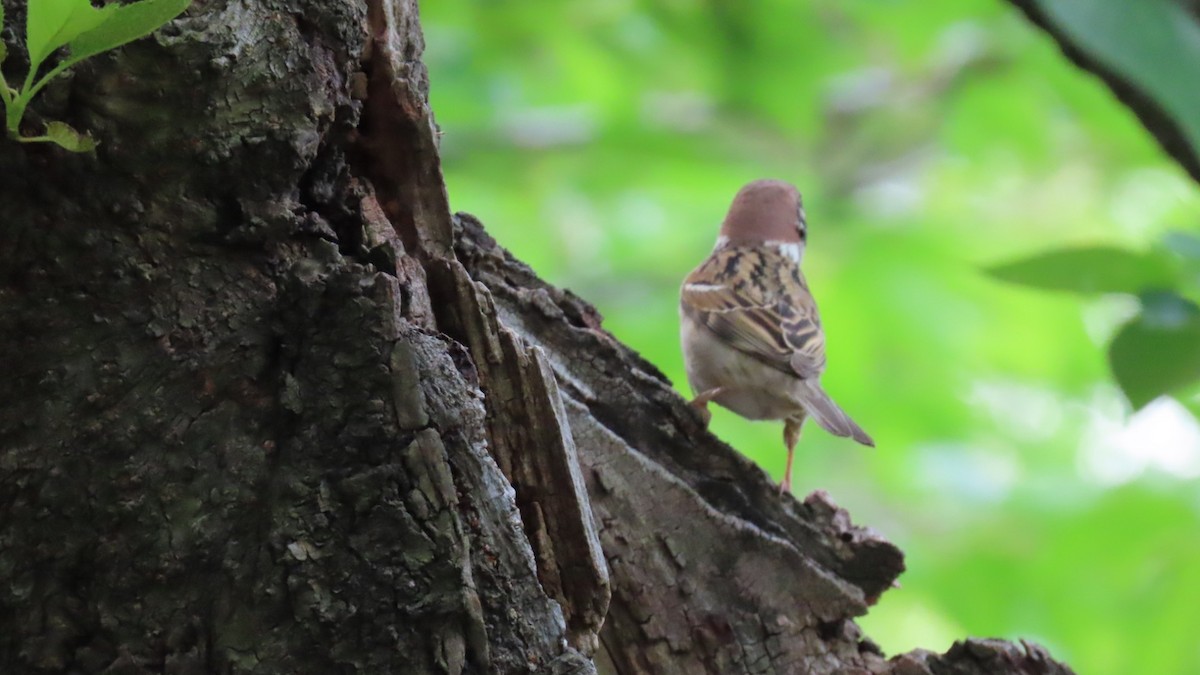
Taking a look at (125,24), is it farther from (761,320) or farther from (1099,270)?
(761,320)

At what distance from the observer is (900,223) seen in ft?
13.2

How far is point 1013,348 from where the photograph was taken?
4387 millimetres

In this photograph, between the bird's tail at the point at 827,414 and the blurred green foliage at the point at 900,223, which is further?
the blurred green foliage at the point at 900,223

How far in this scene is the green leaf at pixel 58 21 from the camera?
83 centimetres

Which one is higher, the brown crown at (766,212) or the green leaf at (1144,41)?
the brown crown at (766,212)

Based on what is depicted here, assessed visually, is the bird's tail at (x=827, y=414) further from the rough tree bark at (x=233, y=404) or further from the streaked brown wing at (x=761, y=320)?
the rough tree bark at (x=233, y=404)

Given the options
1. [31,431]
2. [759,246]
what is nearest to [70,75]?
[31,431]

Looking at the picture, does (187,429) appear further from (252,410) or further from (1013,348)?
(1013,348)

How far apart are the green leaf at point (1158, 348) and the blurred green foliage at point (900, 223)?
161cm

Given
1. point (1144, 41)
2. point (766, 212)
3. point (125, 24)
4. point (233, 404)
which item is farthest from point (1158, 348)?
point (766, 212)

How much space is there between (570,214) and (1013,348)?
1726 millimetres

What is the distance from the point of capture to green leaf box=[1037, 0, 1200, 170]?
1.15 meters

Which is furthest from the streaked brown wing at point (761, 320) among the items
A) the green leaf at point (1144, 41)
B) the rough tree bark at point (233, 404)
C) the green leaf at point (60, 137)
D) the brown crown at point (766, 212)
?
the green leaf at point (60, 137)

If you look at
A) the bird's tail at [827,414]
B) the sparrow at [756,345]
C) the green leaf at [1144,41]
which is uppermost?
the sparrow at [756,345]
